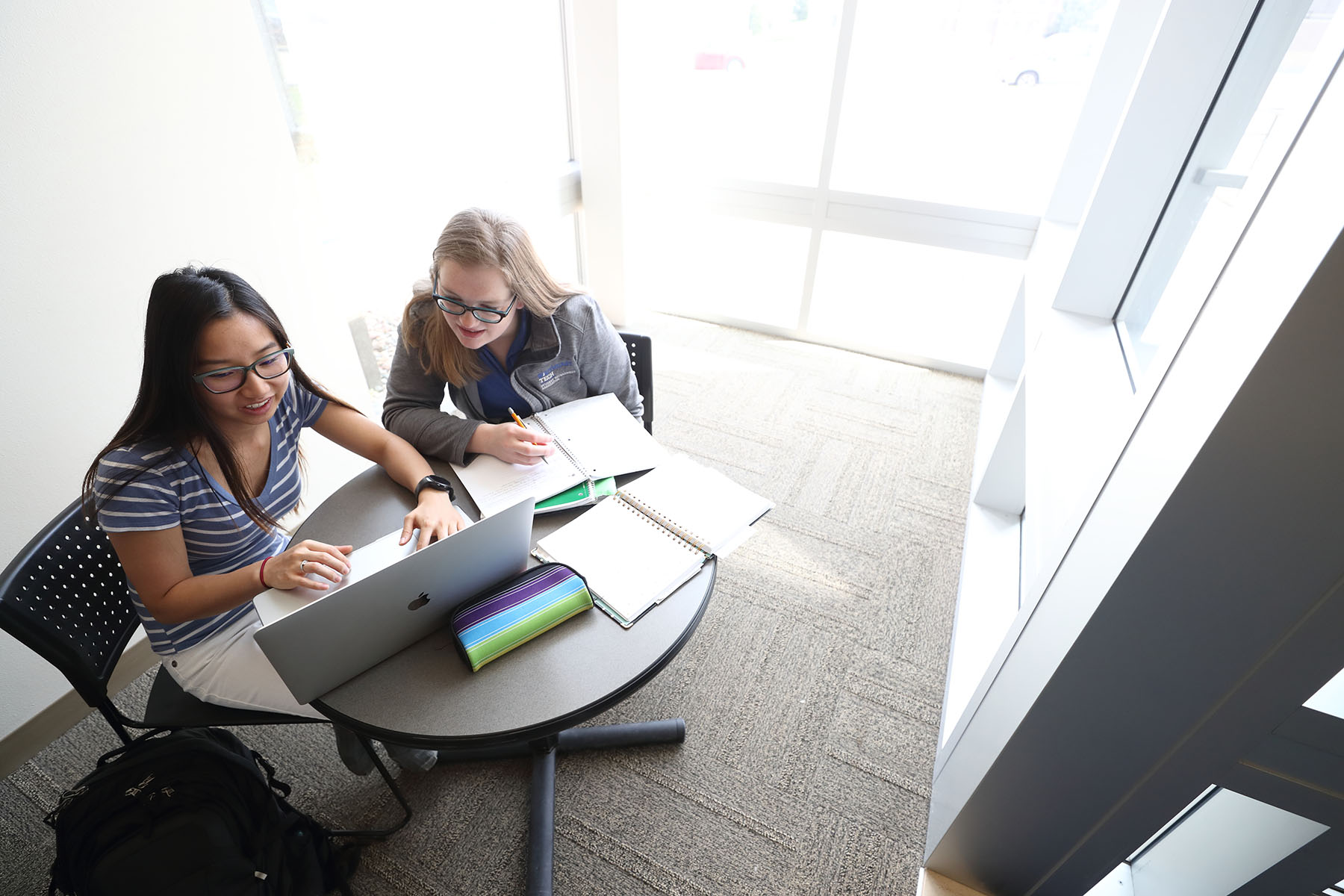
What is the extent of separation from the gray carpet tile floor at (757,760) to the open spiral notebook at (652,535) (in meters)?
0.74

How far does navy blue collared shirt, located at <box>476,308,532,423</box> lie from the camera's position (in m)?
1.43

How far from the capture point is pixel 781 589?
6.58 feet

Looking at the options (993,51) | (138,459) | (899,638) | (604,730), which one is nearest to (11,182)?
(138,459)

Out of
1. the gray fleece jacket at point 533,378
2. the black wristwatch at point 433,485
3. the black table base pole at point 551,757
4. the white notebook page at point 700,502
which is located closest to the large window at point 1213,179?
the white notebook page at point 700,502

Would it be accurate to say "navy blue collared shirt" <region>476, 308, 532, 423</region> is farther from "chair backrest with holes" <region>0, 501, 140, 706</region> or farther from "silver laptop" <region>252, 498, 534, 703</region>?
"chair backrest with holes" <region>0, 501, 140, 706</region>

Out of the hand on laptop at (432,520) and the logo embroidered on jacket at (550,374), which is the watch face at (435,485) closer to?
the hand on laptop at (432,520)

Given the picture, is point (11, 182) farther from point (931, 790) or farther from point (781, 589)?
point (931, 790)

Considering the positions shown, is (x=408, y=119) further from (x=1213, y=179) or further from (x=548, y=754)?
(x=1213, y=179)

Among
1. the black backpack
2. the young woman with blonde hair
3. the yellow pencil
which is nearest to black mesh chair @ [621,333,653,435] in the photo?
the young woman with blonde hair

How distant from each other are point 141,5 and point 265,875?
1793 mm

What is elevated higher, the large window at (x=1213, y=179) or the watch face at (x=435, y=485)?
the large window at (x=1213, y=179)

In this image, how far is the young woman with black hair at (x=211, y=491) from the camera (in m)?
0.95

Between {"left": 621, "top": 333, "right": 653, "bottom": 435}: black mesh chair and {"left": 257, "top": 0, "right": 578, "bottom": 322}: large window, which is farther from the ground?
{"left": 257, "top": 0, "right": 578, "bottom": 322}: large window

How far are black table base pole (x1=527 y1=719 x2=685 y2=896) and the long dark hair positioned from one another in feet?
3.06
